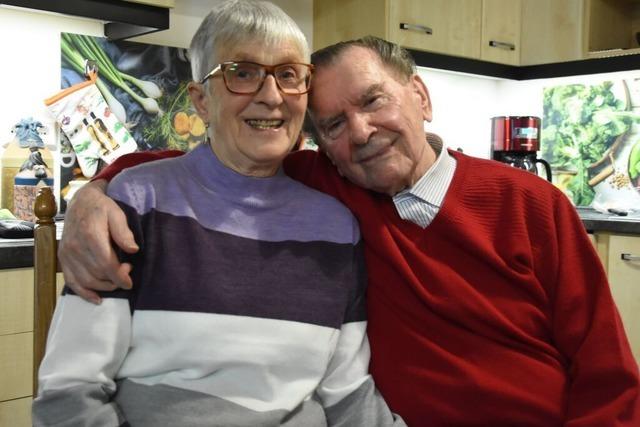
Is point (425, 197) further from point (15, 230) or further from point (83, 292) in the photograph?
point (15, 230)

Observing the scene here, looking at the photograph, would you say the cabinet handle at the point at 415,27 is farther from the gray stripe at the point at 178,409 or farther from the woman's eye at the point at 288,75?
the gray stripe at the point at 178,409

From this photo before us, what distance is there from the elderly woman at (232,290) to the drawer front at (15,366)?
82 centimetres

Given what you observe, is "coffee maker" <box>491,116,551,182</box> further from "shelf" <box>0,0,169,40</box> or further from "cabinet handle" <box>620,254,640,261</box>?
"shelf" <box>0,0,169,40</box>

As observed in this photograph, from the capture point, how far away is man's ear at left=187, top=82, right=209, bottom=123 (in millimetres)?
1268

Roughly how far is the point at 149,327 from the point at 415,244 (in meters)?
0.50

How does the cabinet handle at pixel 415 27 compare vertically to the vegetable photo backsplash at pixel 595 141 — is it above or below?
above

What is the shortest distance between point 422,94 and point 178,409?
30.9 inches

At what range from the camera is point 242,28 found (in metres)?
1.19

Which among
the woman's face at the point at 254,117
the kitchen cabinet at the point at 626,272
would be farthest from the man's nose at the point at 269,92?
the kitchen cabinet at the point at 626,272

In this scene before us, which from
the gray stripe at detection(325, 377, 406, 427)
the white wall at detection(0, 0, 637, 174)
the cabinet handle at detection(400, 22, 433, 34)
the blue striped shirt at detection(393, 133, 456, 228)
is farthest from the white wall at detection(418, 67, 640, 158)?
the gray stripe at detection(325, 377, 406, 427)

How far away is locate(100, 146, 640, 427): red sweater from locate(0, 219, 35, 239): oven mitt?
0.75m

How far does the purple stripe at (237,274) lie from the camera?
1.09 metres

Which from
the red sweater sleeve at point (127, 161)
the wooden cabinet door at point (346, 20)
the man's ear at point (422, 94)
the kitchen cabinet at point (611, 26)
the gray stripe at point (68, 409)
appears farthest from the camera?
the kitchen cabinet at point (611, 26)

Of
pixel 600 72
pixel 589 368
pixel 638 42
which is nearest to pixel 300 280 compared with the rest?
pixel 589 368
